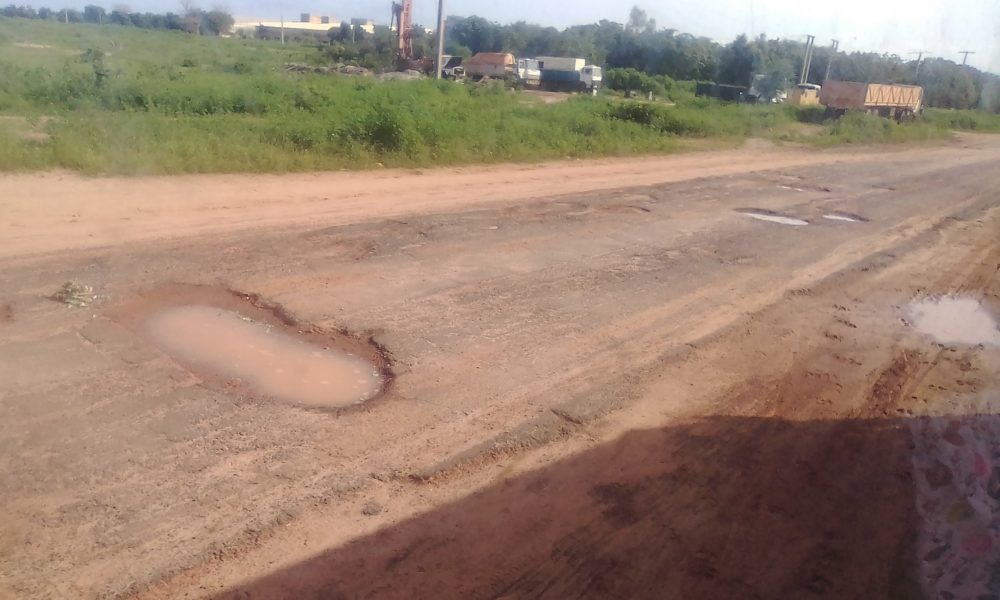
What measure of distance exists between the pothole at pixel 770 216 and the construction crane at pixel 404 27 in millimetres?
25223

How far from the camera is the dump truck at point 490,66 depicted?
4153 cm

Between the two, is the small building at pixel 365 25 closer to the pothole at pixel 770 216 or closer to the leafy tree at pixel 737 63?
the leafy tree at pixel 737 63

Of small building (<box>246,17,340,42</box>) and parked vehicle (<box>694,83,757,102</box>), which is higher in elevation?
small building (<box>246,17,340,42</box>)

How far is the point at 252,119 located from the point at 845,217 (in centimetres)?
1227

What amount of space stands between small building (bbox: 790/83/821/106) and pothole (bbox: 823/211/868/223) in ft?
101

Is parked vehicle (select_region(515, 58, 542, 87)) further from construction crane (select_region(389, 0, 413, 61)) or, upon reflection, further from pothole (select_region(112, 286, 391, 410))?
pothole (select_region(112, 286, 391, 410))

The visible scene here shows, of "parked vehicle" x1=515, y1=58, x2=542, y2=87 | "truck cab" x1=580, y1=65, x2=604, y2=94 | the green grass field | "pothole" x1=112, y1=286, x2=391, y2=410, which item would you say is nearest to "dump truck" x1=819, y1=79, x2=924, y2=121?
the green grass field

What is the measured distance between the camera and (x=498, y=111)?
73.6ft

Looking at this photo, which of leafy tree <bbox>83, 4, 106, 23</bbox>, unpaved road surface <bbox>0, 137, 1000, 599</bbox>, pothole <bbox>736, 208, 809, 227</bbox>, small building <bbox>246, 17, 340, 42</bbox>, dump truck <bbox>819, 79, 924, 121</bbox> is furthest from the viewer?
small building <bbox>246, 17, 340, 42</bbox>

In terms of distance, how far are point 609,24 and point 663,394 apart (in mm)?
47057

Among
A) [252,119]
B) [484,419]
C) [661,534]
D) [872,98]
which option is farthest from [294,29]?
[661,534]

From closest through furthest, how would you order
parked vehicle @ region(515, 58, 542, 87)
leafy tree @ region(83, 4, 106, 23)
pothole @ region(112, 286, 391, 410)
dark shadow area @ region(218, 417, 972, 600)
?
dark shadow area @ region(218, 417, 972, 600) → pothole @ region(112, 286, 391, 410) → leafy tree @ region(83, 4, 106, 23) → parked vehicle @ region(515, 58, 542, 87)

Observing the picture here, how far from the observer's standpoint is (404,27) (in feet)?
123

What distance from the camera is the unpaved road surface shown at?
363 cm
